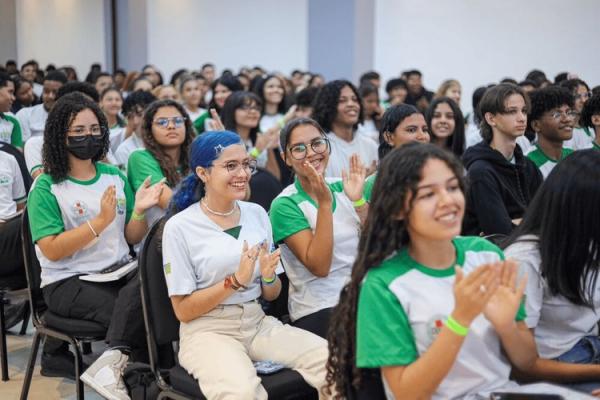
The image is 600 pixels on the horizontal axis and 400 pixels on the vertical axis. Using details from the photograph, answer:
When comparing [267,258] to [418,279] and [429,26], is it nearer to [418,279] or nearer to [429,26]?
[418,279]

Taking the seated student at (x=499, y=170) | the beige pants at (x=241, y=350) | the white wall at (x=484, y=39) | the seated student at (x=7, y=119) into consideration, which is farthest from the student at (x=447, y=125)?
the white wall at (x=484, y=39)

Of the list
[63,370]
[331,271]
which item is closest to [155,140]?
[63,370]

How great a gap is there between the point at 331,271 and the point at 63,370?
142 cm

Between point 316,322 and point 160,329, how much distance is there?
1.73 feet

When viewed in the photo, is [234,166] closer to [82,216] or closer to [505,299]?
[82,216]

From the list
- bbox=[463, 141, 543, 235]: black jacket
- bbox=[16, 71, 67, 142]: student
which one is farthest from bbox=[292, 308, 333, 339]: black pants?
bbox=[16, 71, 67, 142]: student

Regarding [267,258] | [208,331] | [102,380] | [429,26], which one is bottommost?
[102,380]

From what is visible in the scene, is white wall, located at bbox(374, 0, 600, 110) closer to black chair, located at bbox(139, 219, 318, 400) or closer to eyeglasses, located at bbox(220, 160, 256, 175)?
eyeglasses, located at bbox(220, 160, 256, 175)

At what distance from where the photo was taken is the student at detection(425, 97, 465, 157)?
4543 millimetres

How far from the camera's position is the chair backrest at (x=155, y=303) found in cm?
240

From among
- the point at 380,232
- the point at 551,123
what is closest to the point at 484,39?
the point at 551,123

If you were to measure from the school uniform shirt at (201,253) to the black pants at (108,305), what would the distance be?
38cm

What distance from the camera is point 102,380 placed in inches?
102

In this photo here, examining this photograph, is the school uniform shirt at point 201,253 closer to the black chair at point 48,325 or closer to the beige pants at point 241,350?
the beige pants at point 241,350
